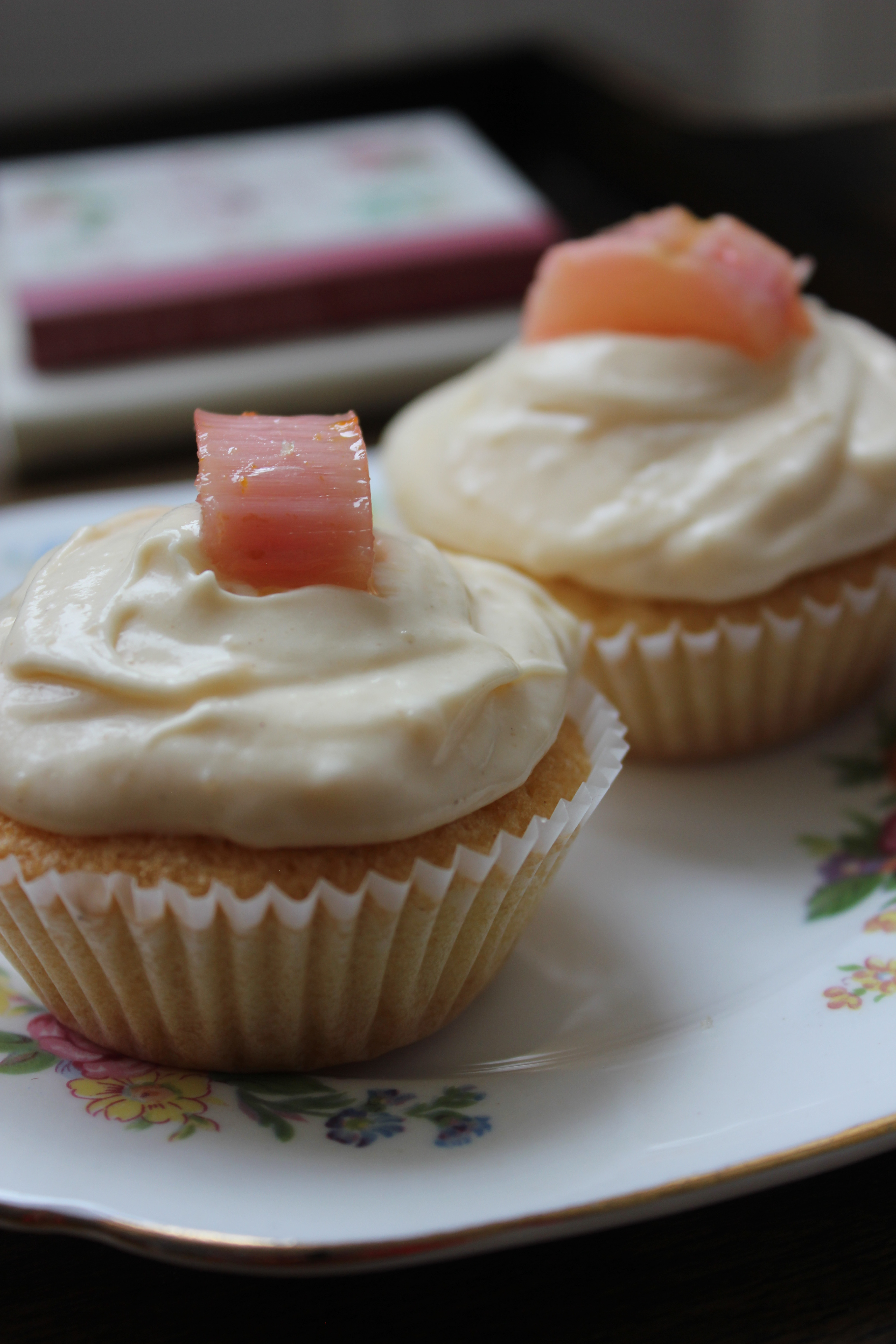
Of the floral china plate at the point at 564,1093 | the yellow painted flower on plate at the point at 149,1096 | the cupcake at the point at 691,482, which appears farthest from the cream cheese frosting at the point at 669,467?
the yellow painted flower on plate at the point at 149,1096

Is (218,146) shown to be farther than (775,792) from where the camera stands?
Yes

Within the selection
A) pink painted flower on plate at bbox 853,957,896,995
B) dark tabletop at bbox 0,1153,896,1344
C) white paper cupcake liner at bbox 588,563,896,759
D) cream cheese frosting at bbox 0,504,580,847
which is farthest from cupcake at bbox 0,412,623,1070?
white paper cupcake liner at bbox 588,563,896,759

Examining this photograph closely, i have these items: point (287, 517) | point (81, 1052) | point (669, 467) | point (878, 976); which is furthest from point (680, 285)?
point (81, 1052)

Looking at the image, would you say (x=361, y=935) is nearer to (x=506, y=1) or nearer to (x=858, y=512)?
(x=858, y=512)

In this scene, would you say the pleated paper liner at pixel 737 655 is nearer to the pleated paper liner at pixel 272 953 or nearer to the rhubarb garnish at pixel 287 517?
the pleated paper liner at pixel 272 953

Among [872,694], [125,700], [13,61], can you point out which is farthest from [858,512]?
[13,61]

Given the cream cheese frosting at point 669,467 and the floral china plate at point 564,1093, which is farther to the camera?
the cream cheese frosting at point 669,467
